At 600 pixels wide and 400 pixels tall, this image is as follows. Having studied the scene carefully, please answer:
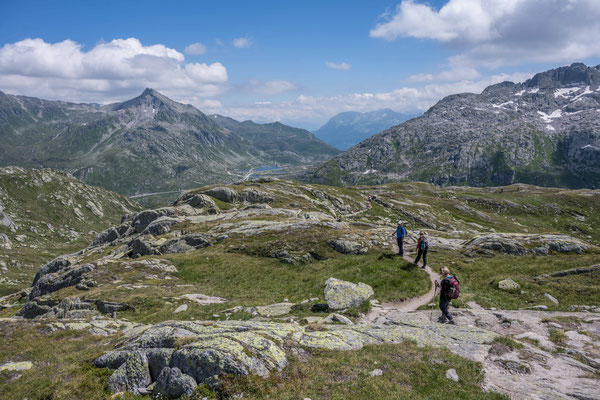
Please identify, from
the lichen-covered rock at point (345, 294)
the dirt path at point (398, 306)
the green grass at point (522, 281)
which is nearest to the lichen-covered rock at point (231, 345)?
the dirt path at point (398, 306)

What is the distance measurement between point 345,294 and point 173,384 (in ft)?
60.7

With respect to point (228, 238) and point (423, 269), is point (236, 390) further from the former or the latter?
point (228, 238)

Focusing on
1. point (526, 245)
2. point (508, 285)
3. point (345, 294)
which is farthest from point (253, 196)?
point (508, 285)

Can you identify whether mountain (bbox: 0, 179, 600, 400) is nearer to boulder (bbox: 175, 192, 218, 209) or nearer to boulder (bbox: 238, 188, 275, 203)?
boulder (bbox: 175, 192, 218, 209)

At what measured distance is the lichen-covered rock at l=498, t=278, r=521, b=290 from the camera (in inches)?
1156

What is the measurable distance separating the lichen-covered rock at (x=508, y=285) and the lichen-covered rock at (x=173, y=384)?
3029cm

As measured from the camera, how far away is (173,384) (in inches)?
549

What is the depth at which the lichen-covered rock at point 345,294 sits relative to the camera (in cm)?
2784

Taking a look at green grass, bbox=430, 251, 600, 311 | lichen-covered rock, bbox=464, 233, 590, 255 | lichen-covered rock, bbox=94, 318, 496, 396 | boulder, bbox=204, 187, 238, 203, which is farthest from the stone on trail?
boulder, bbox=204, 187, 238, 203

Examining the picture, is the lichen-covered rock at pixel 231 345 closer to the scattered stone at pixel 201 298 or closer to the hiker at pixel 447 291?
the hiker at pixel 447 291

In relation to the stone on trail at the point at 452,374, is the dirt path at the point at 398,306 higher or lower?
lower

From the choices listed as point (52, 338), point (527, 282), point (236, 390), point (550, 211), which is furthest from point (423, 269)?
point (550, 211)

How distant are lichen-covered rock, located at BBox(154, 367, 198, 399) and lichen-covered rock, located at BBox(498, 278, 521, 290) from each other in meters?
30.3

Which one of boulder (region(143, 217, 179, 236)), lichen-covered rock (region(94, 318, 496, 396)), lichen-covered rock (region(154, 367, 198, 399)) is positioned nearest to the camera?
lichen-covered rock (region(154, 367, 198, 399))
